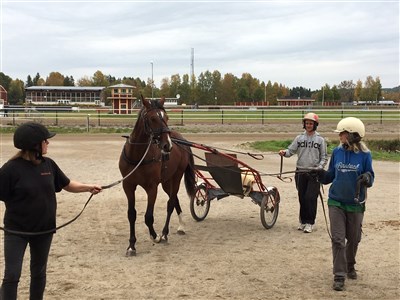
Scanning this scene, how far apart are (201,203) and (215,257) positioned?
7.63 ft

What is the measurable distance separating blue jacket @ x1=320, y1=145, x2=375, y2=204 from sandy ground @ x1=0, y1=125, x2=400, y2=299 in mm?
977

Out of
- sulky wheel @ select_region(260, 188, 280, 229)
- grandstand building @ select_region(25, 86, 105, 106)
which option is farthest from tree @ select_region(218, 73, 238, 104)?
sulky wheel @ select_region(260, 188, 280, 229)

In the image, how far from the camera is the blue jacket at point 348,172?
491cm

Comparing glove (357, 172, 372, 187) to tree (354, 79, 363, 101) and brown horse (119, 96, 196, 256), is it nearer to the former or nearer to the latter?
brown horse (119, 96, 196, 256)

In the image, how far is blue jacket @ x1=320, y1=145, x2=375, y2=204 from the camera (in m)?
4.91

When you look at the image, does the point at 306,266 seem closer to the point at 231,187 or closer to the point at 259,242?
the point at 259,242

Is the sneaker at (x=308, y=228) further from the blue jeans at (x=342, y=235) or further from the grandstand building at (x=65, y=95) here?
the grandstand building at (x=65, y=95)

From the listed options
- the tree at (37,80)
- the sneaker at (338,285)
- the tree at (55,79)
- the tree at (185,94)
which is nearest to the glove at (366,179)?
the sneaker at (338,285)

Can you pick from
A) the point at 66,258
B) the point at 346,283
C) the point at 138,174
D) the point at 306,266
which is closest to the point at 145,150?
the point at 138,174

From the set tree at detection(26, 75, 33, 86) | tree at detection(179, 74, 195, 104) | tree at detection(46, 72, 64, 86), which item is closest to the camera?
tree at detection(179, 74, 195, 104)

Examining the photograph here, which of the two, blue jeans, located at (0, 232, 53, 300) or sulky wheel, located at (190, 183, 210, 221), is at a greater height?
blue jeans, located at (0, 232, 53, 300)

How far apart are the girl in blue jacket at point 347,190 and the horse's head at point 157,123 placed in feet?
7.00

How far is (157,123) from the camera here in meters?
6.03

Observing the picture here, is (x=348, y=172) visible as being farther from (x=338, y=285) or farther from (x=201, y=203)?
(x=201, y=203)
